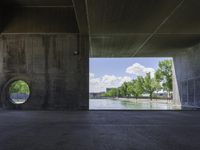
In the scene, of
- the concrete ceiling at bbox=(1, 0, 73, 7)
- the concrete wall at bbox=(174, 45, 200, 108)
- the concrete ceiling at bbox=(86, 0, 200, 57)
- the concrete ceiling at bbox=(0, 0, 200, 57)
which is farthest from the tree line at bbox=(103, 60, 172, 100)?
the concrete ceiling at bbox=(1, 0, 73, 7)

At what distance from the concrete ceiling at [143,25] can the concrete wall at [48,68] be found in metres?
1.80

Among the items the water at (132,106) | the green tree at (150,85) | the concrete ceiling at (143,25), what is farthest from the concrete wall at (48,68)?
the green tree at (150,85)

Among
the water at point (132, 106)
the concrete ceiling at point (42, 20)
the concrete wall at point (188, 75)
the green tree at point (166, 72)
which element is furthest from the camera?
the green tree at point (166, 72)

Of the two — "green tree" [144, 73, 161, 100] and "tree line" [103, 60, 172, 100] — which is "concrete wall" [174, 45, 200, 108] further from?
"green tree" [144, 73, 161, 100]

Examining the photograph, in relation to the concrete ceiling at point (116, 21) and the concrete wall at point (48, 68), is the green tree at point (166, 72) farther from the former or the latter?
the concrete wall at point (48, 68)

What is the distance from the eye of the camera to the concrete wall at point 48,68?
53.8 feet

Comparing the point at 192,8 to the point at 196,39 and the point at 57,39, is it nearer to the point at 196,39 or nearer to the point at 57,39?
the point at 196,39

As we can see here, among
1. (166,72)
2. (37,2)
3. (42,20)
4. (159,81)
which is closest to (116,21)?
(42,20)

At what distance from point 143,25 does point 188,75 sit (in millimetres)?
8218

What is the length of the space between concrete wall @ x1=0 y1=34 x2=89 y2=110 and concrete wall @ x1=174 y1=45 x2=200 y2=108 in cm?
821

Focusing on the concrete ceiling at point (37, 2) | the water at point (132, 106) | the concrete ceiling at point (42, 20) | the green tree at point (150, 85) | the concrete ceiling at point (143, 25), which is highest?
the concrete ceiling at point (37, 2)

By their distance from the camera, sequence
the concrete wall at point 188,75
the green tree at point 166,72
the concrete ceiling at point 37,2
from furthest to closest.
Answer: the green tree at point 166,72
the concrete wall at point 188,75
the concrete ceiling at point 37,2

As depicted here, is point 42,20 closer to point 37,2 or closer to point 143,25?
point 37,2

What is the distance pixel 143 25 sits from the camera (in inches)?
591
